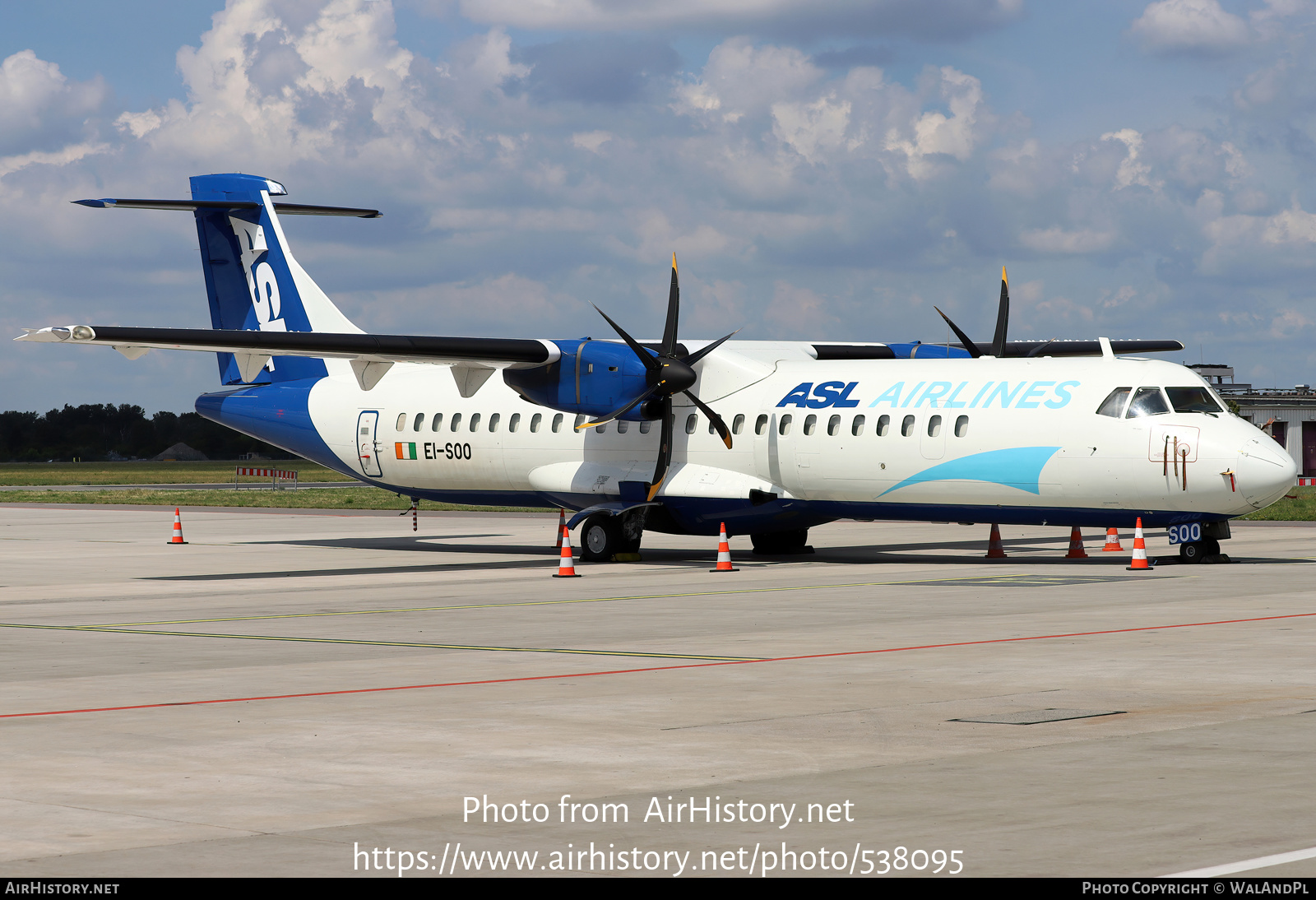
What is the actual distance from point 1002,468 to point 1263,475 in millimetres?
3591

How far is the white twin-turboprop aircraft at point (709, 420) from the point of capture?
878 inches

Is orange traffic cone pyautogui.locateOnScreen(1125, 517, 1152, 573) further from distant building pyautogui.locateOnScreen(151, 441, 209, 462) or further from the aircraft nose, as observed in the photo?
distant building pyautogui.locateOnScreen(151, 441, 209, 462)

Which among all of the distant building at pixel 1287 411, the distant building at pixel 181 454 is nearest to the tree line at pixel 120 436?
the distant building at pixel 181 454

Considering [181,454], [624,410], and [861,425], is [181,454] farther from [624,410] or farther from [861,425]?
[861,425]

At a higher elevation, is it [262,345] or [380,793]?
[262,345]

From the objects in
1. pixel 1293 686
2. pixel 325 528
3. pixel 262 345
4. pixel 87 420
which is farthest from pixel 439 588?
pixel 87 420

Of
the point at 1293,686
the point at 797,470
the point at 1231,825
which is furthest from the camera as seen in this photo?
the point at 797,470

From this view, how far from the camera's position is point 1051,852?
6352 millimetres

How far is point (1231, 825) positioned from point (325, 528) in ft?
113

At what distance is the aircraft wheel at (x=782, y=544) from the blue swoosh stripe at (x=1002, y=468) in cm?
427

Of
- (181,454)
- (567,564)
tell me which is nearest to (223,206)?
(567,564)

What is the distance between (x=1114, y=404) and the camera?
882 inches

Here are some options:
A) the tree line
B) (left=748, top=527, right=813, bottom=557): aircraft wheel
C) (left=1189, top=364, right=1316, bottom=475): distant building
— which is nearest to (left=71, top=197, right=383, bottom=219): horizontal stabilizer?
(left=748, top=527, right=813, bottom=557): aircraft wheel

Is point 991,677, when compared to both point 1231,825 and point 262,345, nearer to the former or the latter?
point 1231,825
